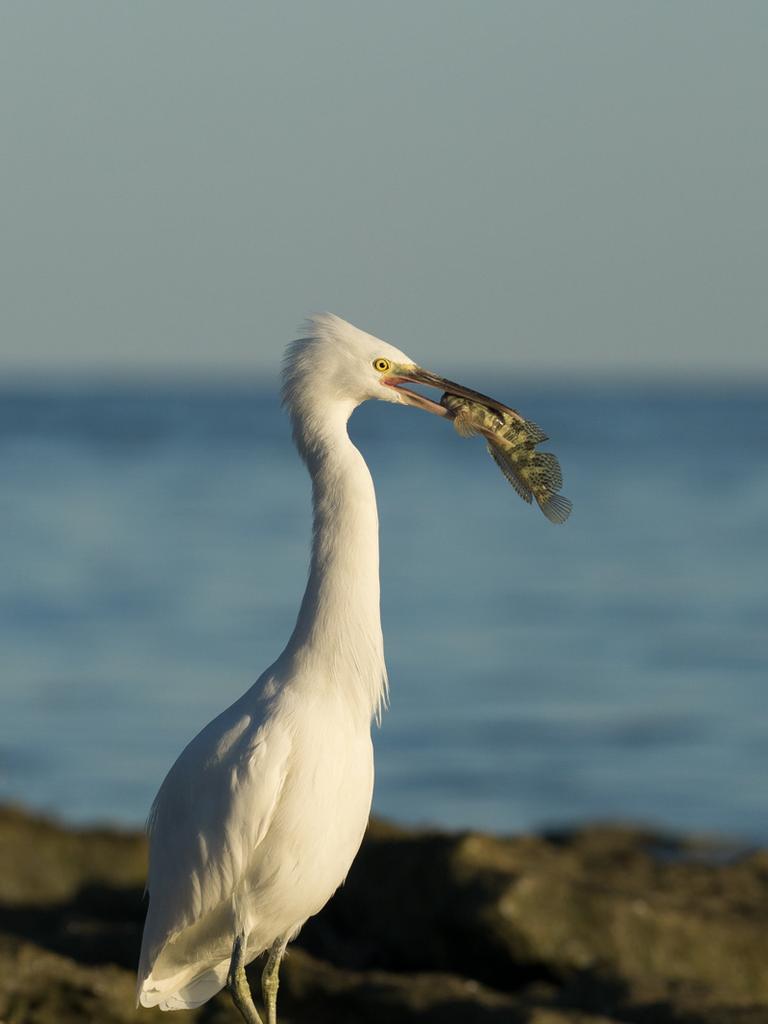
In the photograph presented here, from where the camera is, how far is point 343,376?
5.81 metres

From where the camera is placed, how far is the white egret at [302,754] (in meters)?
5.57

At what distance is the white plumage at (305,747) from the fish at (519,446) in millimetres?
134

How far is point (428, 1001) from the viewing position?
241 inches

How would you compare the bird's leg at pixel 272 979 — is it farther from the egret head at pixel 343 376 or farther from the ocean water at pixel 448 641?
the ocean water at pixel 448 641

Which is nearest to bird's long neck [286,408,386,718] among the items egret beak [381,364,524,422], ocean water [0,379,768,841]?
egret beak [381,364,524,422]

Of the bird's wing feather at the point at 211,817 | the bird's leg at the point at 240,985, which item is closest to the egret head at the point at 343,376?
the bird's wing feather at the point at 211,817

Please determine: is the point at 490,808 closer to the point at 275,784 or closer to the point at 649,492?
the point at 275,784

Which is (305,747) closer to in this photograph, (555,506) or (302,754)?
(302,754)

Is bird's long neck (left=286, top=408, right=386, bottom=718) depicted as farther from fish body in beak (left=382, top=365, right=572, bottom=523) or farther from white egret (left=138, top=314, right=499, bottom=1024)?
fish body in beak (left=382, top=365, right=572, bottom=523)

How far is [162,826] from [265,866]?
1.63ft

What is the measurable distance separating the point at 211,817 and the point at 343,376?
160cm

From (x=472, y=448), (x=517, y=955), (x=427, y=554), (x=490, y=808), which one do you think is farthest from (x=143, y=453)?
(x=517, y=955)

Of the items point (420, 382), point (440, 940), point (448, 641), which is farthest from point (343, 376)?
point (448, 641)

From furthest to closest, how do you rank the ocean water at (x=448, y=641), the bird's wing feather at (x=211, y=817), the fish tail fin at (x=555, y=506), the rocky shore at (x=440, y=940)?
the ocean water at (x=448, y=641)
the rocky shore at (x=440, y=940)
the fish tail fin at (x=555, y=506)
the bird's wing feather at (x=211, y=817)
